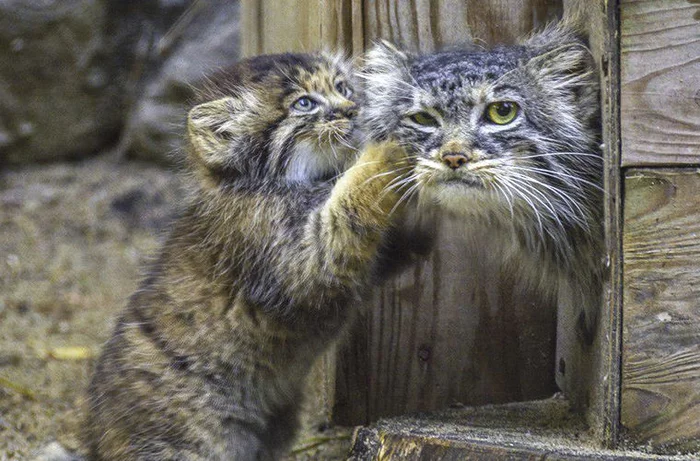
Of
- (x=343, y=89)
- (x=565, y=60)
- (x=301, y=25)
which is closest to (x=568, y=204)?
(x=565, y=60)

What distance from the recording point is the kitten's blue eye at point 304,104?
375 cm

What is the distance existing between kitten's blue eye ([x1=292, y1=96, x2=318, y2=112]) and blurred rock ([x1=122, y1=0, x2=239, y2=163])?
12.6 feet

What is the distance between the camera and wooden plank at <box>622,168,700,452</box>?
9.33ft

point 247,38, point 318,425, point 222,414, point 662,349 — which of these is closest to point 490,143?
point 662,349

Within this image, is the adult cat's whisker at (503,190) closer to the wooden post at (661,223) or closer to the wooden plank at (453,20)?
the wooden post at (661,223)

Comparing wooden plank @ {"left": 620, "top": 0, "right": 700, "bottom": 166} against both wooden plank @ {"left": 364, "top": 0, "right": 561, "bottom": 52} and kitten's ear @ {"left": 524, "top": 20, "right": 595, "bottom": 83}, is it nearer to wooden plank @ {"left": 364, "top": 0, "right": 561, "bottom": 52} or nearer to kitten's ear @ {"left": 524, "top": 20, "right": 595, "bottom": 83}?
kitten's ear @ {"left": 524, "top": 20, "right": 595, "bottom": 83}

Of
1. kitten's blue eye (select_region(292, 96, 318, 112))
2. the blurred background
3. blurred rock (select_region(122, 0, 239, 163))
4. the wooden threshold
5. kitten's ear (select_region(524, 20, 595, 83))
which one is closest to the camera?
the wooden threshold

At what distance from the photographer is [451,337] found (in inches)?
155

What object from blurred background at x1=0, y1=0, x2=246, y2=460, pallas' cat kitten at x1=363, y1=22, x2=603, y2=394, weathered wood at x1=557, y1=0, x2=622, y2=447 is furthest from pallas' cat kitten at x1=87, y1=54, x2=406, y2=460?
blurred background at x1=0, y1=0, x2=246, y2=460

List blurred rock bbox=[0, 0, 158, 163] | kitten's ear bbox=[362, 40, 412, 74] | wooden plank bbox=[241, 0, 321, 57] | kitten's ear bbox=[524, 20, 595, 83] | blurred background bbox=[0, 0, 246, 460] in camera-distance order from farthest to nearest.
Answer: blurred rock bbox=[0, 0, 158, 163] < blurred background bbox=[0, 0, 246, 460] < wooden plank bbox=[241, 0, 321, 57] < kitten's ear bbox=[362, 40, 412, 74] < kitten's ear bbox=[524, 20, 595, 83]

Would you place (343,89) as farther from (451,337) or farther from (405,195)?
(451,337)

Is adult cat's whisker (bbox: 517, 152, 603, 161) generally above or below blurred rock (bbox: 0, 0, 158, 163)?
below

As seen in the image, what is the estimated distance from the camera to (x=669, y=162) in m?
2.82

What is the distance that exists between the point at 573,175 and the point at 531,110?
0.26 m
